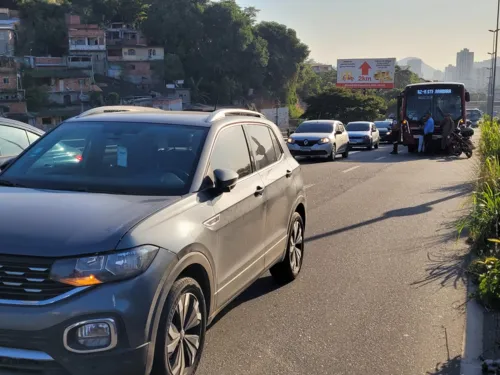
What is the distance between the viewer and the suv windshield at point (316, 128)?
71.6 ft

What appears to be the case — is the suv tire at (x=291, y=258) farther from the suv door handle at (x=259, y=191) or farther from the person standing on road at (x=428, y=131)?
the person standing on road at (x=428, y=131)

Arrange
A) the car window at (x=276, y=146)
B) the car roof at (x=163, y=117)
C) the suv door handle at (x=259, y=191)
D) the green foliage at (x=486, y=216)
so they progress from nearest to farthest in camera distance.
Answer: the car roof at (x=163, y=117) → the suv door handle at (x=259, y=191) → the car window at (x=276, y=146) → the green foliage at (x=486, y=216)

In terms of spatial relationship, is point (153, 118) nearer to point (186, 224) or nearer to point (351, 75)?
point (186, 224)

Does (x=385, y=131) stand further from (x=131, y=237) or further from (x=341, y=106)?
(x=131, y=237)

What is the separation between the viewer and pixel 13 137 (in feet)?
23.8

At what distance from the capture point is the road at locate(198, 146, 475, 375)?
423cm

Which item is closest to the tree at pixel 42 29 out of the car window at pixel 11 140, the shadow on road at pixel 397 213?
the shadow on road at pixel 397 213

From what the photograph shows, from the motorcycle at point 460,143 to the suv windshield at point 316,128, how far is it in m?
5.30

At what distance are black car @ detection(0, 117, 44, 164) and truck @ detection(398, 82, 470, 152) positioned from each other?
65.9ft

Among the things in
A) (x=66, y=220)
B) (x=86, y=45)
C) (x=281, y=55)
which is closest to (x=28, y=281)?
(x=66, y=220)

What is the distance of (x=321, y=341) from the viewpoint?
15.1 feet

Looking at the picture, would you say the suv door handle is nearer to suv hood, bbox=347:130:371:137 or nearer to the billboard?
suv hood, bbox=347:130:371:137

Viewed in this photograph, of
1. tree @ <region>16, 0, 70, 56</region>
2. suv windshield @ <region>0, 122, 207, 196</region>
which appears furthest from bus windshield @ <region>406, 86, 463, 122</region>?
tree @ <region>16, 0, 70, 56</region>

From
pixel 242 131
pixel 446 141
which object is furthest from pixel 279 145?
pixel 446 141
